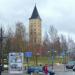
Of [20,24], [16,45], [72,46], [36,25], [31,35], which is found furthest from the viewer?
[36,25]

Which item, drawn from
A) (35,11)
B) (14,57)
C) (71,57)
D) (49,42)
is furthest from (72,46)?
(14,57)

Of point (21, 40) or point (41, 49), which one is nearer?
point (21, 40)

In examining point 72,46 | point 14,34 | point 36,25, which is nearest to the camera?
point 14,34

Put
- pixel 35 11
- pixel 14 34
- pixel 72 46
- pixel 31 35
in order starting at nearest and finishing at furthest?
1. pixel 14 34
2. pixel 31 35
3. pixel 72 46
4. pixel 35 11

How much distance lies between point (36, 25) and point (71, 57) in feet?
141

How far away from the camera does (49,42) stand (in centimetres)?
12575

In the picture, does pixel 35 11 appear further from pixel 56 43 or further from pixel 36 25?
pixel 56 43

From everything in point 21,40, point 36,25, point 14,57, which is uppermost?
point 36,25

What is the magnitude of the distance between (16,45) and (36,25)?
86846 millimetres

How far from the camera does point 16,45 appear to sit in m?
90.1

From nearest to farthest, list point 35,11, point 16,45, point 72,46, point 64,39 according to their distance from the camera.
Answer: point 16,45
point 64,39
point 72,46
point 35,11

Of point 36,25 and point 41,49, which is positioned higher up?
point 36,25

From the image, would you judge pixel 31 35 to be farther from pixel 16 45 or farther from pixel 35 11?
pixel 35 11

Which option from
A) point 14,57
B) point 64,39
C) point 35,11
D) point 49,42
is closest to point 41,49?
point 49,42
